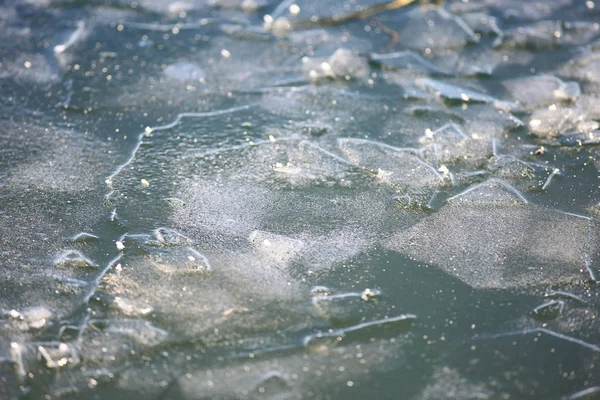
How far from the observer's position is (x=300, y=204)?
2.24 metres

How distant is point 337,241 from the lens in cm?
209

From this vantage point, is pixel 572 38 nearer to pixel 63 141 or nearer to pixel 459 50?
pixel 459 50

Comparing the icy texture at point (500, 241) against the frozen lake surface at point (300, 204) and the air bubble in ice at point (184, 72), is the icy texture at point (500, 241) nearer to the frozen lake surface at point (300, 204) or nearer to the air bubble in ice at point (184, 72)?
the frozen lake surface at point (300, 204)

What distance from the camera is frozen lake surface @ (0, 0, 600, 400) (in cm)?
172

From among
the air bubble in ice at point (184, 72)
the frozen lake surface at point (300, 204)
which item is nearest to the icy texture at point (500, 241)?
the frozen lake surface at point (300, 204)

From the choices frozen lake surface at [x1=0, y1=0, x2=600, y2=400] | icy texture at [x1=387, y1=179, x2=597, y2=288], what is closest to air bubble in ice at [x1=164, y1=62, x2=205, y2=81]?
frozen lake surface at [x1=0, y1=0, x2=600, y2=400]

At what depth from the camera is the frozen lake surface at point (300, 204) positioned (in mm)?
1717

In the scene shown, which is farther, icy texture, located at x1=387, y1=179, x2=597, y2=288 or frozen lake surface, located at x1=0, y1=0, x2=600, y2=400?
icy texture, located at x1=387, y1=179, x2=597, y2=288

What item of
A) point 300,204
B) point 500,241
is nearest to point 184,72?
point 300,204

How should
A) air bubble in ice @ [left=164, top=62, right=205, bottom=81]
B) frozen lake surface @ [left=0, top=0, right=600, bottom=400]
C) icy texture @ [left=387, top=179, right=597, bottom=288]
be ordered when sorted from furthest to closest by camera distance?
air bubble in ice @ [left=164, top=62, right=205, bottom=81]
icy texture @ [left=387, top=179, right=597, bottom=288]
frozen lake surface @ [left=0, top=0, right=600, bottom=400]

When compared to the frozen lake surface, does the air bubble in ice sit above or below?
above

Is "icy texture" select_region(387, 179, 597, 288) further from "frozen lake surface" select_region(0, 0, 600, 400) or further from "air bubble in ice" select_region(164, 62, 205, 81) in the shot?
"air bubble in ice" select_region(164, 62, 205, 81)

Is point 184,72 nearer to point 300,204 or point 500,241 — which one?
point 300,204

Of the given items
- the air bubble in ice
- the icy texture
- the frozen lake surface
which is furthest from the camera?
the air bubble in ice
